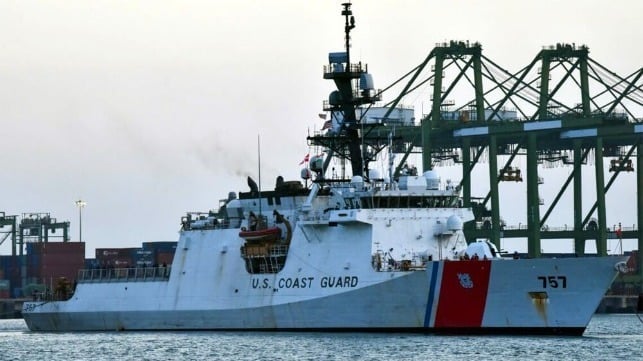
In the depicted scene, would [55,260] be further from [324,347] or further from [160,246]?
[324,347]

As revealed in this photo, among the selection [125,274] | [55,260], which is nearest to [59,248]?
[55,260]

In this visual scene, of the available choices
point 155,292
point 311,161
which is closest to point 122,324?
point 155,292

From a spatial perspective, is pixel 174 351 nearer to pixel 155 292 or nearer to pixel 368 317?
pixel 368 317

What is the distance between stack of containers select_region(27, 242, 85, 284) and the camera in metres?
103

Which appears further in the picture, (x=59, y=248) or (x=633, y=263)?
(x=59, y=248)

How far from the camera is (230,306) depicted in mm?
55688

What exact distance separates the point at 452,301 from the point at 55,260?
58266 millimetres

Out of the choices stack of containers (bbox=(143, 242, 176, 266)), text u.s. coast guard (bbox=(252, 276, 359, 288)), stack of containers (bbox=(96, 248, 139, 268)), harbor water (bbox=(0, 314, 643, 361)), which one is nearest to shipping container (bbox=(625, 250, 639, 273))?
stack of containers (bbox=(143, 242, 176, 266))

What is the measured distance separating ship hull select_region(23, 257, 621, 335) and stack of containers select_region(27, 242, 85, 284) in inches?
1952

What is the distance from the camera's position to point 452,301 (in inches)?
1965

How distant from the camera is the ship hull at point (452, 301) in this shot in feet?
160

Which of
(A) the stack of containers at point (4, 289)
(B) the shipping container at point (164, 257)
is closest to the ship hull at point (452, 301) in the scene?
(B) the shipping container at point (164, 257)

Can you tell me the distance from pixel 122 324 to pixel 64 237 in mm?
57462

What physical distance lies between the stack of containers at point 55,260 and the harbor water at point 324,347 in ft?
152
